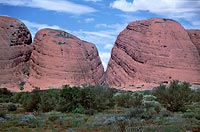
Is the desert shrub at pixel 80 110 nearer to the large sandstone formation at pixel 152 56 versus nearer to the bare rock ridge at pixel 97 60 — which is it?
the bare rock ridge at pixel 97 60

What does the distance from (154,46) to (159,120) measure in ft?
220

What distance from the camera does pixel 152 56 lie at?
81.4 metres

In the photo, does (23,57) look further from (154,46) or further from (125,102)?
(125,102)

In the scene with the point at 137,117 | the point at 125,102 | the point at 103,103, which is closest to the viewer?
the point at 137,117

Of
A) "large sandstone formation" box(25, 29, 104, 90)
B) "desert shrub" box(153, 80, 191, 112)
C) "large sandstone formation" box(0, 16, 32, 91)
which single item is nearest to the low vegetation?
"desert shrub" box(153, 80, 191, 112)

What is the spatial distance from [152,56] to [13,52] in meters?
31.2

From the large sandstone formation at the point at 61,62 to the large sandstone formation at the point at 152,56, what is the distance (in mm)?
5145

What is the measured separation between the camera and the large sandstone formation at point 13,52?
7472 cm

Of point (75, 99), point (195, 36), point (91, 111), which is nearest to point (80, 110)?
point (91, 111)

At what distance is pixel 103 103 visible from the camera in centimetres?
2589

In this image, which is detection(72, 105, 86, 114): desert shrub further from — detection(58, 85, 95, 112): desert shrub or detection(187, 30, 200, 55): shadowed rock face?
detection(187, 30, 200, 55): shadowed rock face

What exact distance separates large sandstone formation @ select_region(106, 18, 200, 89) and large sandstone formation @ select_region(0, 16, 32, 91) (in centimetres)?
2020

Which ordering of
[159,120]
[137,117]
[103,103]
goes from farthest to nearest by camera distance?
[103,103], [137,117], [159,120]

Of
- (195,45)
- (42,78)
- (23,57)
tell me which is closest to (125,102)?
(42,78)
